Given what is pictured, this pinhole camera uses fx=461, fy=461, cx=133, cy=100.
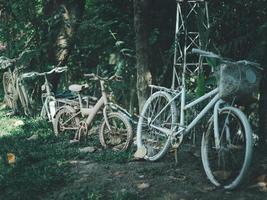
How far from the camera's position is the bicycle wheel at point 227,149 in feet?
16.3

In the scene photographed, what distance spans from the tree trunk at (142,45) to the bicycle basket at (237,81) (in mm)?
2362

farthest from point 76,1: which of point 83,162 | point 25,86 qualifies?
point 83,162

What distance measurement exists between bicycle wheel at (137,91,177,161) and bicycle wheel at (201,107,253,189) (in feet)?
3.31

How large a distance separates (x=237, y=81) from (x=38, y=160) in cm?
343

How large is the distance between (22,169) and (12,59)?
17.4ft

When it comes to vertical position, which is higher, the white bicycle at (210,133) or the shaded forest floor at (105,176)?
the white bicycle at (210,133)

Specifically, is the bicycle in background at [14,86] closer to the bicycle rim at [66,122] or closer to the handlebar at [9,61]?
the handlebar at [9,61]

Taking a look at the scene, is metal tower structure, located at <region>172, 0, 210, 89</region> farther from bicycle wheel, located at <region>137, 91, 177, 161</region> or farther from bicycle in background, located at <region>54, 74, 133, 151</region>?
bicycle in background, located at <region>54, 74, 133, 151</region>

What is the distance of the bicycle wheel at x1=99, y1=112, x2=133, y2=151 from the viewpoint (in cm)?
709

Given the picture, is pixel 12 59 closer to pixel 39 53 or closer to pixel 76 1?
pixel 39 53

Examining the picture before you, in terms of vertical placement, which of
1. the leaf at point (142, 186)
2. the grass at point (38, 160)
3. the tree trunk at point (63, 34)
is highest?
the tree trunk at point (63, 34)

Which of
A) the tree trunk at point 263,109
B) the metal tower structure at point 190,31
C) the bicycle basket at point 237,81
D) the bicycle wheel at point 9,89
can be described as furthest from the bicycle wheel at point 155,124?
the bicycle wheel at point 9,89

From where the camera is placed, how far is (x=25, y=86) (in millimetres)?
10852

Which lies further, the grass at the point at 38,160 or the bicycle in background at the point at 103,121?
the bicycle in background at the point at 103,121
